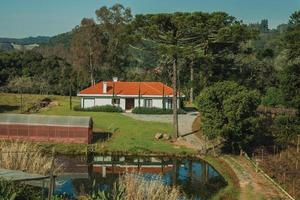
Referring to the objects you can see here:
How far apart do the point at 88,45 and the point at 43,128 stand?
32.7m

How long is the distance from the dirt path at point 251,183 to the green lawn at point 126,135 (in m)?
5.88

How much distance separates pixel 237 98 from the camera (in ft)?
108

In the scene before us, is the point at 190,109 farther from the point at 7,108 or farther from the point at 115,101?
the point at 7,108

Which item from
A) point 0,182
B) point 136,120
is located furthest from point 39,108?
point 0,182

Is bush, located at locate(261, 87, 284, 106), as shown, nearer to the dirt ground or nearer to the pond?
the pond

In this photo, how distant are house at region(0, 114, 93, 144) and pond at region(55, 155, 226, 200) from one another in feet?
13.4

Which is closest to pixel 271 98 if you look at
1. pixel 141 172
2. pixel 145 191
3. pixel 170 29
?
pixel 170 29

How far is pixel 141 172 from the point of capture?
2761 centimetres

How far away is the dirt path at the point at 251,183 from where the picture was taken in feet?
75.3

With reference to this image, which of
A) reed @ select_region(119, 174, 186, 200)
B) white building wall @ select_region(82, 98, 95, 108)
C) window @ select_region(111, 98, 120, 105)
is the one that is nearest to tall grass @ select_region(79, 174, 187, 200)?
reed @ select_region(119, 174, 186, 200)

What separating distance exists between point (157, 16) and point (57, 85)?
43349mm

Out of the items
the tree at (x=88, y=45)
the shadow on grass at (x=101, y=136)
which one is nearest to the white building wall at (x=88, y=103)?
the tree at (x=88, y=45)

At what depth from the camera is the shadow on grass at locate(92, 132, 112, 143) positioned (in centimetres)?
3878

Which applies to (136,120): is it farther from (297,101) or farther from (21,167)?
(21,167)
